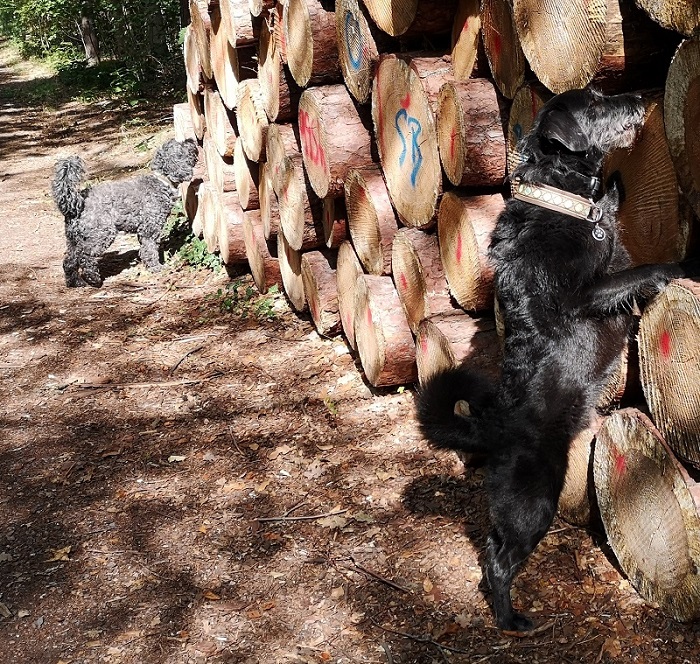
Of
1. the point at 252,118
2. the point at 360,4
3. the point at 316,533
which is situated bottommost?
the point at 316,533

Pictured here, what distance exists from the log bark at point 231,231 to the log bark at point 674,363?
4.73 meters

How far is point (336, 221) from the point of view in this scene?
17.1ft

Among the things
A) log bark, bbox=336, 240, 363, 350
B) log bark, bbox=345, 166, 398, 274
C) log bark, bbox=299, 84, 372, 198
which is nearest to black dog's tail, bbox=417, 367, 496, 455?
log bark, bbox=345, 166, 398, 274

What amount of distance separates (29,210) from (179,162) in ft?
10.2

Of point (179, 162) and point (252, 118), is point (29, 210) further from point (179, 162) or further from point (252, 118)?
point (252, 118)

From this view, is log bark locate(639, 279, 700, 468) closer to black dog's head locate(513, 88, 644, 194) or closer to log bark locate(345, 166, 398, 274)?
black dog's head locate(513, 88, 644, 194)

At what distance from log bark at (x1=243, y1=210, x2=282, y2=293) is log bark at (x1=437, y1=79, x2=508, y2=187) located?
317 centimetres

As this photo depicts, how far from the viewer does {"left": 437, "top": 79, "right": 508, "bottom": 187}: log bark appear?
11.4 ft

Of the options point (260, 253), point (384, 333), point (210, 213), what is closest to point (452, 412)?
point (384, 333)

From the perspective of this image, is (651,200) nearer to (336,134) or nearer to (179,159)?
(336,134)

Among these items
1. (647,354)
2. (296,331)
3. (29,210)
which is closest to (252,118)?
(296,331)

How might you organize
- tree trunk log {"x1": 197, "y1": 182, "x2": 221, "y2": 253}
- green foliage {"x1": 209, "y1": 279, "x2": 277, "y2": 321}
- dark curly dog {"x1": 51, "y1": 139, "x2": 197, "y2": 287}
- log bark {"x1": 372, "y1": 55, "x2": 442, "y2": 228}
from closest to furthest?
log bark {"x1": 372, "y1": 55, "x2": 442, "y2": 228}
green foliage {"x1": 209, "y1": 279, "x2": 277, "y2": 321}
tree trunk log {"x1": 197, "y1": 182, "x2": 221, "y2": 253}
dark curly dog {"x1": 51, "y1": 139, "x2": 197, "y2": 287}

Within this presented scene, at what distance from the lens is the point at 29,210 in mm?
10703

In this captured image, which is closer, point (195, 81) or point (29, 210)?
point (195, 81)
